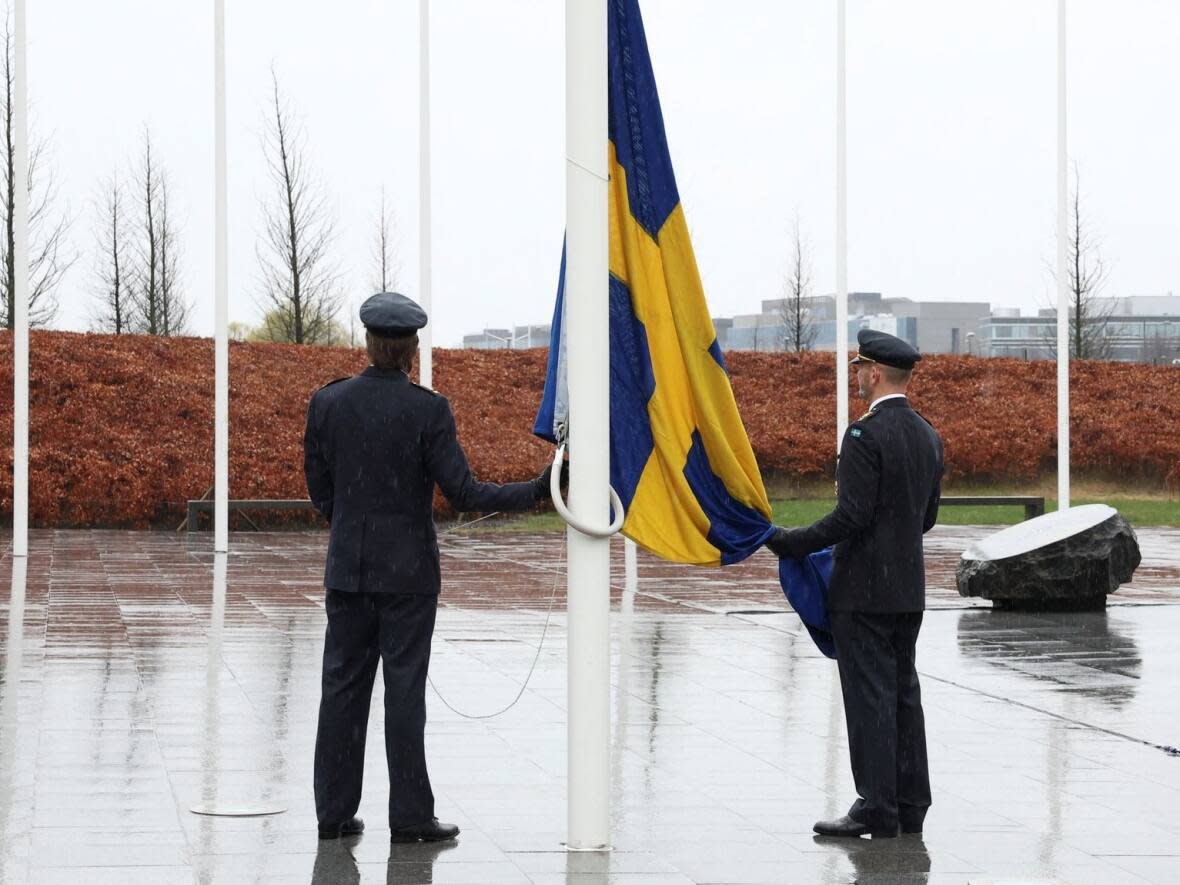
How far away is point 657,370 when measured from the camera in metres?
6.67

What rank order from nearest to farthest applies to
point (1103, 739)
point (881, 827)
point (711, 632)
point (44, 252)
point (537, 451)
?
point (881, 827) < point (1103, 739) < point (711, 632) < point (537, 451) < point (44, 252)

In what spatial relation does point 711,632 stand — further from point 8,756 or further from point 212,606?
point 8,756

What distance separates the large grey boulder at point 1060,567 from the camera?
48.6ft

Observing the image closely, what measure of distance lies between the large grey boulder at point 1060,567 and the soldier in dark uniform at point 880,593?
8.54 m

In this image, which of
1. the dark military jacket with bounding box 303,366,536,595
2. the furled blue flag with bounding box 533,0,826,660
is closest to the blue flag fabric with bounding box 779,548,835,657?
the furled blue flag with bounding box 533,0,826,660

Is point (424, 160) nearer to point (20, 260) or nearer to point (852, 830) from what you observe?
point (20, 260)

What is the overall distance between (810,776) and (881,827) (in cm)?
122

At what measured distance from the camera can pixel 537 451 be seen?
34812 mm

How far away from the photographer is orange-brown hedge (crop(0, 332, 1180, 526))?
1134 inches

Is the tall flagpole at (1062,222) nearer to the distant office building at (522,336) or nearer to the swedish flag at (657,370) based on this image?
the swedish flag at (657,370)

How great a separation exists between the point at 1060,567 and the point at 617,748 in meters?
7.61

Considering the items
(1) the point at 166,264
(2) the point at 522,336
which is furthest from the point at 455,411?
(2) the point at 522,336

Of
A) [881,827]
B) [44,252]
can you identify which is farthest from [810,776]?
[44,252]

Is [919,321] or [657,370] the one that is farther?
[919,321]
